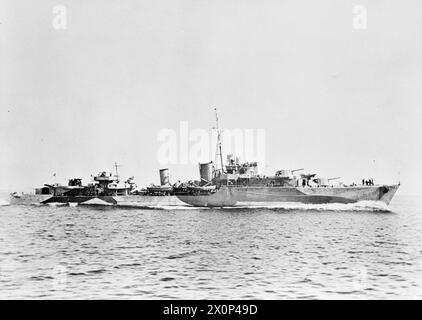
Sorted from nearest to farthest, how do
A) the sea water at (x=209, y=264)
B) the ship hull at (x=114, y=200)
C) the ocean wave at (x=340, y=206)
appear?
the sea water at (x=209, y=264) < the ocean wave at (x=340, y=206) < the ship hull at (x=114, y=200)

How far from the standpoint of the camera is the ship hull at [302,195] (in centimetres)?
4409

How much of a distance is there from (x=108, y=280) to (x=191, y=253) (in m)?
5.36

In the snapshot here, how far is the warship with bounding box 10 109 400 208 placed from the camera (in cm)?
4434

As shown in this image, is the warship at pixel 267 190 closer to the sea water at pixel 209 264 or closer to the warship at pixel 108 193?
the warship at pixel 108 193

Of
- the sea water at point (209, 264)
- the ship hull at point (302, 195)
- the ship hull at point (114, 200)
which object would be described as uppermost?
the ship hull at point (302, 195)

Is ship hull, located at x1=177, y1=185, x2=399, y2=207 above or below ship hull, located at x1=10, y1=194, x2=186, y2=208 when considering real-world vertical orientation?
above

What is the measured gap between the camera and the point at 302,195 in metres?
44.6

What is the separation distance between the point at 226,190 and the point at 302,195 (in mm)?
8426

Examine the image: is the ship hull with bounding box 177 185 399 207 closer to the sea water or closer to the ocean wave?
the ocean wave

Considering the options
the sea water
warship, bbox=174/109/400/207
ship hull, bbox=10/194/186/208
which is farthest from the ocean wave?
the sea water

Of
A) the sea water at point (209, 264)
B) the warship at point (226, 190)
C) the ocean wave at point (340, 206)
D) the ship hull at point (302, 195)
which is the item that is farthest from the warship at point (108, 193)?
the sea water at point (209, 264)

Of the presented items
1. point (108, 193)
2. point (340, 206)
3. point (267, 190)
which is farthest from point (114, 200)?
point (340, 206)
